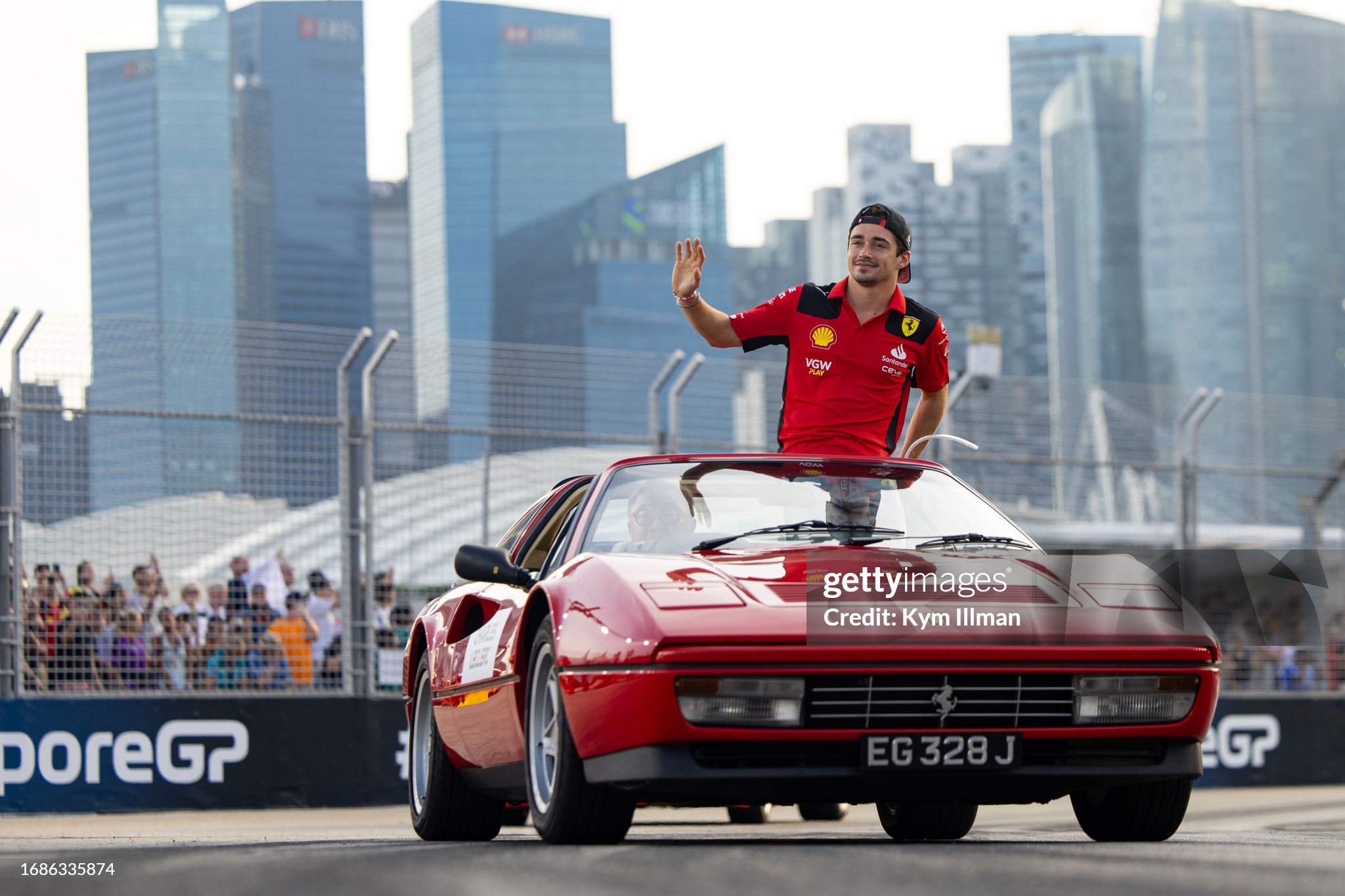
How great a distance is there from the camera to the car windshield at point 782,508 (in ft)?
17.7

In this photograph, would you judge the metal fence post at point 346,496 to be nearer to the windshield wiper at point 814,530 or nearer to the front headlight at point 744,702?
the windshield wiper at point 814,530

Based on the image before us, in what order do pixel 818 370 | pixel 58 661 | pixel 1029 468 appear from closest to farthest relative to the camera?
pixel 818 370 < pixel 58 661 < pixel 1029 468

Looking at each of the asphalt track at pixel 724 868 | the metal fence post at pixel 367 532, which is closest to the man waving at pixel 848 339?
the asphalt track at pixel 724 868

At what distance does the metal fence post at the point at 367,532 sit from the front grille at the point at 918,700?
302 inches

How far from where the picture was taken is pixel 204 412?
11578 mm

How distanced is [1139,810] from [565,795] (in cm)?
164

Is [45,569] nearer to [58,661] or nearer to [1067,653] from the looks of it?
[58,661]

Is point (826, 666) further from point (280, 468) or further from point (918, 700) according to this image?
point (280, 468)

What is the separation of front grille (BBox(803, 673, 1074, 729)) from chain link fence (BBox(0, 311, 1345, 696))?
5.85 meters

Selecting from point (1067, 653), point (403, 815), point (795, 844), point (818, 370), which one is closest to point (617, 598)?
point (795, 844)

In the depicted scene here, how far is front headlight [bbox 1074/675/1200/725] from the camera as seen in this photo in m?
4.75

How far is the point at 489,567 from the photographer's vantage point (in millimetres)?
5426

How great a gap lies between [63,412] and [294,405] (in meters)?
1.45

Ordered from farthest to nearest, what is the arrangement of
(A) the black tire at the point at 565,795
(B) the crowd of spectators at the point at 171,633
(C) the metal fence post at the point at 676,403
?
(C) the metal fence post at the point at 676,403
(B) the crowd of spectators at the point at 171,633
(A) the black tire at the point at 565,795
